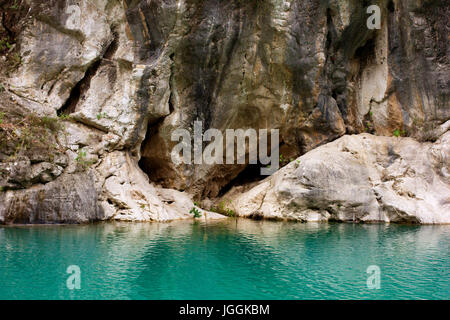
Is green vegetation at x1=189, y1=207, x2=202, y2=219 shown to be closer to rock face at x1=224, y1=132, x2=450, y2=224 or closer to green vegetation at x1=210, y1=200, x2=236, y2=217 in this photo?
green vegetation at x1=210, y1=200, x2=236, y2=217

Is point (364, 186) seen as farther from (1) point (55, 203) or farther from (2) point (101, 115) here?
(1) point (55, 203)

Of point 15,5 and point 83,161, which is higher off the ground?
point 15,5

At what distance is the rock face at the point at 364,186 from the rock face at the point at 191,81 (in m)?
2.03

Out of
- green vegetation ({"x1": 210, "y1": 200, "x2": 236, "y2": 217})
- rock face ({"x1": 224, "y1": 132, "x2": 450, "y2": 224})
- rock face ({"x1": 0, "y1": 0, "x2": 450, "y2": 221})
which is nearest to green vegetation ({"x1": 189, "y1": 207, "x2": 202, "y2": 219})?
rock face ({"x1": 0, "y1": 0, "x2": 450, "y2": 221})

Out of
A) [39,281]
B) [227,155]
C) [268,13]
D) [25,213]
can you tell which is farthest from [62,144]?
[268,13]

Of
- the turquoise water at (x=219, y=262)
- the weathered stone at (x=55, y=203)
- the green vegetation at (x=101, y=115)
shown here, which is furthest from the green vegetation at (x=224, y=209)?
the green vegetation at (x=101, y=115)

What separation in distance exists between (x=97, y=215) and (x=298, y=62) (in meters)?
11.0

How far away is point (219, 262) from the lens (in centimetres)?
859

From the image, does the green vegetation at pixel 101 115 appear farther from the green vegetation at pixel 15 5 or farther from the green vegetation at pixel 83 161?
the green vegetation at pixel 15 5

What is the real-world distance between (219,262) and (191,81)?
1068 centimetres

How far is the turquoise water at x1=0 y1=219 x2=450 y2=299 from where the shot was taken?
6.59m

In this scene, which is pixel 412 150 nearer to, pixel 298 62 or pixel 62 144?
pixel 298 62

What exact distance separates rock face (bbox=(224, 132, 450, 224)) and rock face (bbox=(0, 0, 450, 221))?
203 centimetres

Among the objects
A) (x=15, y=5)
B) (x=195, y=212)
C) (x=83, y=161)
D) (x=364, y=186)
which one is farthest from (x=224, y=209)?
(x=15, y=5)
